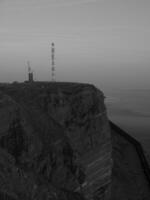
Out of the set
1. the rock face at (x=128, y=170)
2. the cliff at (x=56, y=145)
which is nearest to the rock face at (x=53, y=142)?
the cliff at (x=56, y=145)

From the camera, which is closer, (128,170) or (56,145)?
(56,145)

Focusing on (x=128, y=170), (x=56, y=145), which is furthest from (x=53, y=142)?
(x=128, y=170)

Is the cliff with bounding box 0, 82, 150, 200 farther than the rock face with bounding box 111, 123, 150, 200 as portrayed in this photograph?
No

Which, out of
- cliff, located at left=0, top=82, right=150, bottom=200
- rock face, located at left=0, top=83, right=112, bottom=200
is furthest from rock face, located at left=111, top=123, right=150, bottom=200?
rock face, located at left=0, top=83, right=112, bottom=200

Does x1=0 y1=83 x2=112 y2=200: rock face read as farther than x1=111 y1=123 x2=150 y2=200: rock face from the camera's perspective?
No

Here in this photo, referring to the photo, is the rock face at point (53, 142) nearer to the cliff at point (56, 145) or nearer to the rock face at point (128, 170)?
the cliff at point (56, 145)

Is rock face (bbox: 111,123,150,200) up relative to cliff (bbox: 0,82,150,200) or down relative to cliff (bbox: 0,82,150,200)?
down

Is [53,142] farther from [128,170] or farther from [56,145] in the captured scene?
[128,170]

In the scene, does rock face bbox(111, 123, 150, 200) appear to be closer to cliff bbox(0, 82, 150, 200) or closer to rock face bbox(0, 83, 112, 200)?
cliff bbox(0, 82, 150, 200)
